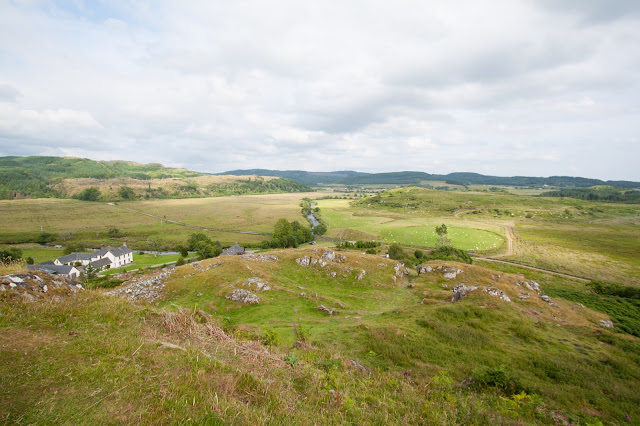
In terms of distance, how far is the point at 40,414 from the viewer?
4.75 m

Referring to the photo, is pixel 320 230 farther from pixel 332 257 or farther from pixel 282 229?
pixel 332 257

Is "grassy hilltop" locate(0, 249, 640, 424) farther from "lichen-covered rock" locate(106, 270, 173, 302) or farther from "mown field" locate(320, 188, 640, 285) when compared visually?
"mown field" locate(320, 188, 640, 285)

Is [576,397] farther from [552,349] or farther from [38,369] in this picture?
[38,369]

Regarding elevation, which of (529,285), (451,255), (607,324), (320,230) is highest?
(529,285)

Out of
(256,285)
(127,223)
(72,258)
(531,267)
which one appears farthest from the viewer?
(127,223)

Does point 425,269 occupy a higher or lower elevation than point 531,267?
higher

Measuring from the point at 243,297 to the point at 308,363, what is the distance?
24198mm

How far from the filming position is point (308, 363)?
1116 centimetres

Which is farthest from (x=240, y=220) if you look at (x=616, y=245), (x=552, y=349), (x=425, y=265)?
(x=616, y=245)

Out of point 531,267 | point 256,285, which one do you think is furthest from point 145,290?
point 531,267

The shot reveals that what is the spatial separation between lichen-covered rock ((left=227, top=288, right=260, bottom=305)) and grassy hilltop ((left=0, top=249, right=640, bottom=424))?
735 mm

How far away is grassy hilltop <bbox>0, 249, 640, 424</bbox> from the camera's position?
571cm

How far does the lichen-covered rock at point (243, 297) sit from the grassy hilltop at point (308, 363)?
0.74 m

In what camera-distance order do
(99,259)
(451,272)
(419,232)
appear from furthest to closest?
(419,232)
(99,259)
(451,272)
